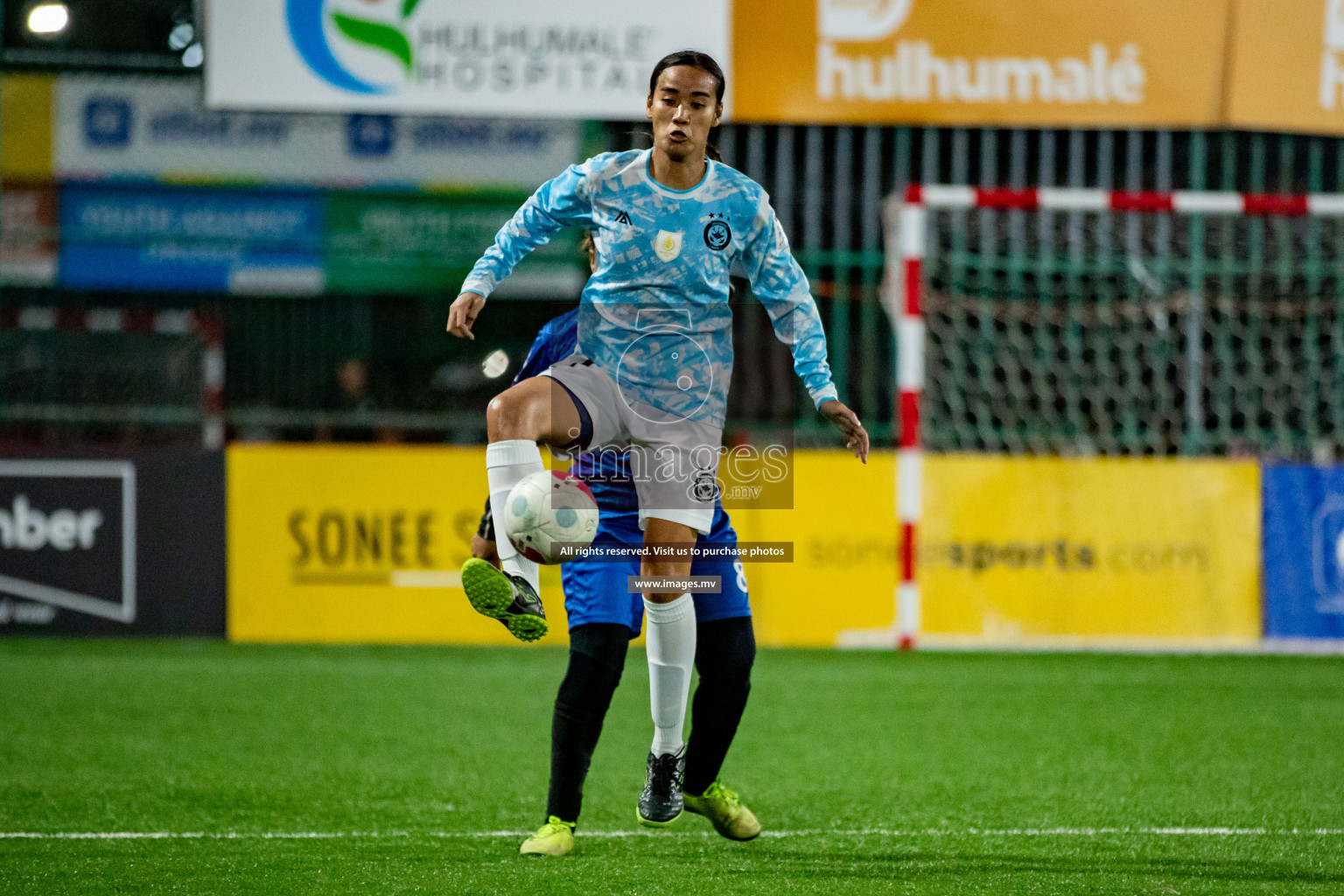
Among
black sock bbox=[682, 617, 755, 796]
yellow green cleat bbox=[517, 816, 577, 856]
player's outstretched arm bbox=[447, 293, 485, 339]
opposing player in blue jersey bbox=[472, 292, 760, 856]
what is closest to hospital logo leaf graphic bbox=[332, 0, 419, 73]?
opposing player in blue jersey bbox=[472, 292, 760, 856]

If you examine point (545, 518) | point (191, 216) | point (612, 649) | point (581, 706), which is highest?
point (191, 216)

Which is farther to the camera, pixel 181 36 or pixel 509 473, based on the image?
pixel 181 36

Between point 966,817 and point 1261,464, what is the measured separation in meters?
4.90

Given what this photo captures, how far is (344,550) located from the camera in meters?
8.54

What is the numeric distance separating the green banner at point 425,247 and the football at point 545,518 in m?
6.73

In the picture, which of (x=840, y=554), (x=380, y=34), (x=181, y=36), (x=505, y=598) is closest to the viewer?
(x=505, y=598)

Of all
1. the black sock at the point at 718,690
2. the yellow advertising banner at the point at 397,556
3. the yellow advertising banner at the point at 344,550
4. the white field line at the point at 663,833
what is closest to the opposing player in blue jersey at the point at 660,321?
the black sock at the point at 718,690

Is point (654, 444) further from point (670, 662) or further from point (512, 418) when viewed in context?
point (670, 662)

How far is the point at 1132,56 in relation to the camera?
8477 mm

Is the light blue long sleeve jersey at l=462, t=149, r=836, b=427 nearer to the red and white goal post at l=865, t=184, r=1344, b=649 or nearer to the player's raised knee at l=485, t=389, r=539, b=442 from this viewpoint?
the player's raised knee at l=485, t=389, r=539, b=442

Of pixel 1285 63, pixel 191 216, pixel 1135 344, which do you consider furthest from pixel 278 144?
pixel 1285 63

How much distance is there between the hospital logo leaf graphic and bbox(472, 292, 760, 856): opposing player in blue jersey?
4.77 meters

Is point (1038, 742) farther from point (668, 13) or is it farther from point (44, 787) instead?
point (668, 13)

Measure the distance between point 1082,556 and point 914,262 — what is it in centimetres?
193
